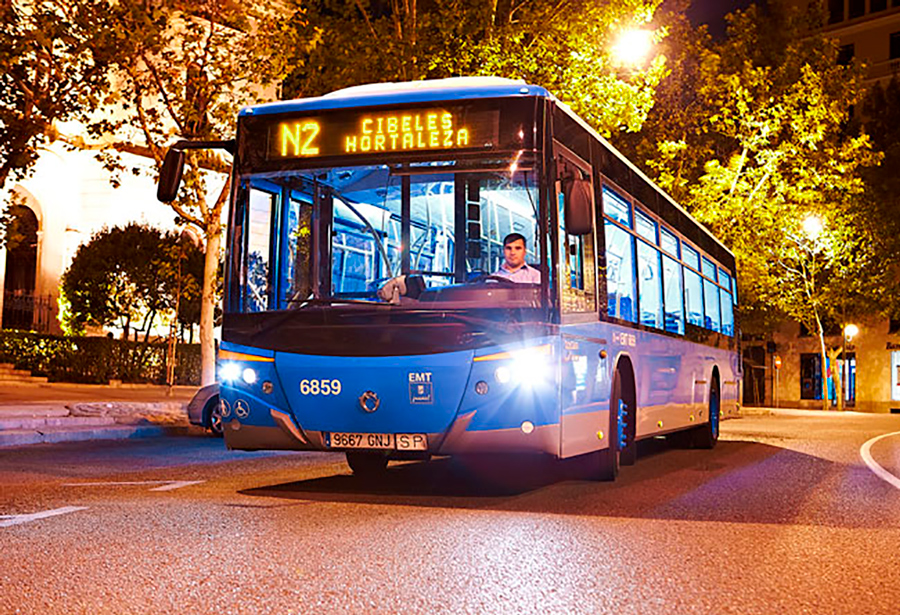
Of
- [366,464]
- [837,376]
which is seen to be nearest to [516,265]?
[366,464]

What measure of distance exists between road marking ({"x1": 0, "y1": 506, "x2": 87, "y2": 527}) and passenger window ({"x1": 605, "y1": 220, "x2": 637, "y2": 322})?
4901 mm

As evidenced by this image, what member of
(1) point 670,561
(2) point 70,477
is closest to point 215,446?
(2) point 70,477

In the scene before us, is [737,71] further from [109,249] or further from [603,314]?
[603,314]

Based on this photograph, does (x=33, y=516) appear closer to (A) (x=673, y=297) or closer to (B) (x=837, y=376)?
(A) (x=673, y=297)

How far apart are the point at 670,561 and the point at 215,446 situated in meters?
11.3

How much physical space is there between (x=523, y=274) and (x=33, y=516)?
3.95 meters

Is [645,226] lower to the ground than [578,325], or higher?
higher

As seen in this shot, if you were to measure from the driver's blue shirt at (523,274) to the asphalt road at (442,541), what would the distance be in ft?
5.73

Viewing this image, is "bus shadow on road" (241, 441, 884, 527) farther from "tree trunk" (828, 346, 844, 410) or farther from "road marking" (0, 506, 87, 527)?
"tree trunk" (828, 346, 844, 410)

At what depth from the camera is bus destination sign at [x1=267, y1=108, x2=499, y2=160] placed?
9.21 m

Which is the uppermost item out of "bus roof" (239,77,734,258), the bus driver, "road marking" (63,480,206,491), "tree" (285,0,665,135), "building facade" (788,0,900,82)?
"building facade" (788,0,900,82)

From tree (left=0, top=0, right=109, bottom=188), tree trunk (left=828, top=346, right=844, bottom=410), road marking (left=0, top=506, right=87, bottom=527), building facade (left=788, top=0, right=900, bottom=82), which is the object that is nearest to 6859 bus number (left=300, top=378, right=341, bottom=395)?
road marking (left=0, top=506, right=87, bottom=527)

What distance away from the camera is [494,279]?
9.03 m

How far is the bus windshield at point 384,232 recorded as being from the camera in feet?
29.9
